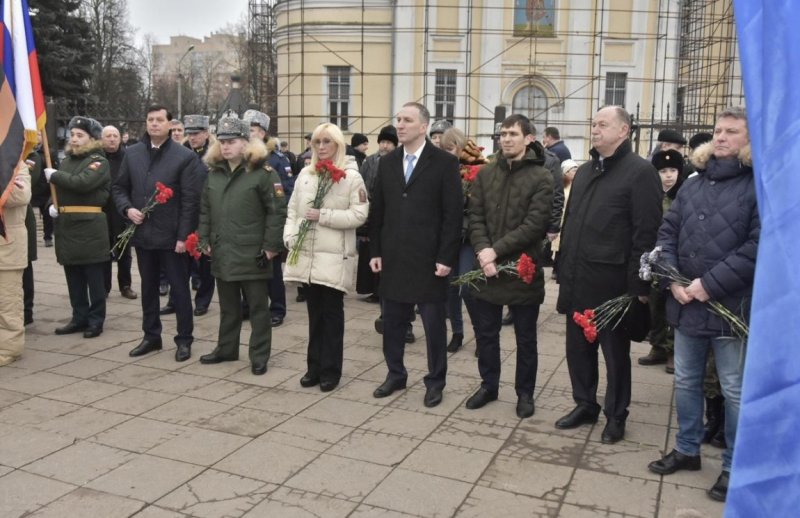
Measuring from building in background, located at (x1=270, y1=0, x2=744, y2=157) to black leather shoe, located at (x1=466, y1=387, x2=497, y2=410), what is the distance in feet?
75.0

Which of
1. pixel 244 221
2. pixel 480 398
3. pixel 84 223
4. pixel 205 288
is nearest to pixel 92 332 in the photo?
pixel 84 223

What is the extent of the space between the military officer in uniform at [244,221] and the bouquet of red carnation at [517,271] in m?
1.69

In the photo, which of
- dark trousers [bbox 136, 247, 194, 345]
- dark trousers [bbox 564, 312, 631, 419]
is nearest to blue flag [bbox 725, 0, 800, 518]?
dark trousers [bbox 564, 312, 631, 419]

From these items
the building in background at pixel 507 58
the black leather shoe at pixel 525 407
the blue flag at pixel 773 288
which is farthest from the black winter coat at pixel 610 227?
the building in background at pixel 507 58

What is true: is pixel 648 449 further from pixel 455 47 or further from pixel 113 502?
pixel 455 47

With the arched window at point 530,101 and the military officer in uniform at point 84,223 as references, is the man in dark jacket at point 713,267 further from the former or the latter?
the arched window at point 530,101

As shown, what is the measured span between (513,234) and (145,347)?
349cm

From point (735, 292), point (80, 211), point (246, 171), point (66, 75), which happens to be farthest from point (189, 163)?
point (66, 75)

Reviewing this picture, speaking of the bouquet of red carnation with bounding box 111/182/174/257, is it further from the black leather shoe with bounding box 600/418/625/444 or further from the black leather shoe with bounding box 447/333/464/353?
the black leather shoe with bounding box 600/418/625/444

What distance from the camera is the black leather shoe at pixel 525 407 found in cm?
503

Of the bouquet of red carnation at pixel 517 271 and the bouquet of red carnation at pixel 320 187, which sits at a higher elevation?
the bouquet of red carnation at pixel 320 187

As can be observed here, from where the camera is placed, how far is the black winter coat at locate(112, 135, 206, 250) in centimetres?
633

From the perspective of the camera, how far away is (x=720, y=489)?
3783 millimetres

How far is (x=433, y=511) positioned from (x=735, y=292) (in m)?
1.86
